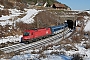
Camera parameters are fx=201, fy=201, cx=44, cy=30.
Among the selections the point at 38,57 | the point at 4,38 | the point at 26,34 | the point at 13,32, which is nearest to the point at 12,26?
the point at 13,32

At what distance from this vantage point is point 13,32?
123 ft

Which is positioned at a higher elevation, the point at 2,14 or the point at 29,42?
the point at 2,14

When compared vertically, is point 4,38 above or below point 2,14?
below

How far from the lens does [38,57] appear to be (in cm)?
1681

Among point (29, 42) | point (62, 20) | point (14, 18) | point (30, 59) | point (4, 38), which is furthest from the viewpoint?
point (62, 20)

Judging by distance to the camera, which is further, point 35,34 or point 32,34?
point 35,34

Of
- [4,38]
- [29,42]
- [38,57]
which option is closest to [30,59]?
[38,57]

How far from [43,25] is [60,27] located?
16.4 feet

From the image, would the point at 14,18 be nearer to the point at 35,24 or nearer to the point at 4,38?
the point at 35,24

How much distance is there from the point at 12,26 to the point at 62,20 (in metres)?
27.2

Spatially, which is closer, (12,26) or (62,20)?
(12,26)

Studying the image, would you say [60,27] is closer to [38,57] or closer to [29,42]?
[29,42]

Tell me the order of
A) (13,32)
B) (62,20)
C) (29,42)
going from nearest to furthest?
(29,42) < (13,32) < (62,20)

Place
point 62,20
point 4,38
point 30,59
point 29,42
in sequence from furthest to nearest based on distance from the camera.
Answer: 1. point 62,20
2. point 4,38
3. point 29,42
4. point 30,59
